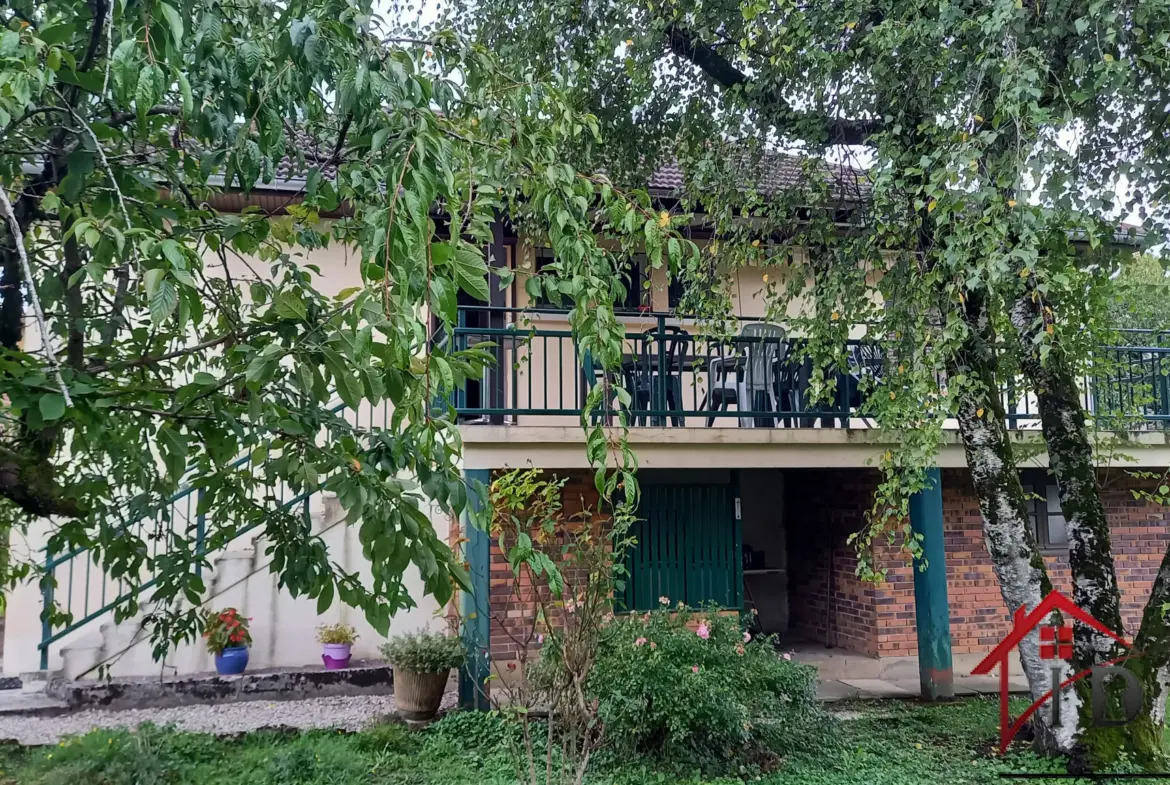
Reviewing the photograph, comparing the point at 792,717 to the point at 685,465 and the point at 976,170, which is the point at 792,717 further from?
the point at 976,170

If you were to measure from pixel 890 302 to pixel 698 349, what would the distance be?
2121 millimetres

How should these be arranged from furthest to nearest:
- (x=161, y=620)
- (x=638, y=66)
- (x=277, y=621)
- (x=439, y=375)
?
(x=277, y=621) → (x=638, y=66) → (x=161, y=620) → (x=439, y=375)

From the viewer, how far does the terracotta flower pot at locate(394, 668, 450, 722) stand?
6.46 metres

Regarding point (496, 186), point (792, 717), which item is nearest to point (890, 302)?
point (792, 717)

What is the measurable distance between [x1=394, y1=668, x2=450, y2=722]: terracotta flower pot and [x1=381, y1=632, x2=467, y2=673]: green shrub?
50mm

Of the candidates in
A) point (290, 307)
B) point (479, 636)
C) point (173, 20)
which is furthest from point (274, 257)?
point (479, 636)

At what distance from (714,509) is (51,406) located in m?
6.86

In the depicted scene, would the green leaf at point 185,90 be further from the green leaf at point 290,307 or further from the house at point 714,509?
the house at point 714,509

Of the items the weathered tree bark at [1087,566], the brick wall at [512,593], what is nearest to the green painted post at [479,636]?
the brick wall at [512,593]

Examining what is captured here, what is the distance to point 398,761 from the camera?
5625mm

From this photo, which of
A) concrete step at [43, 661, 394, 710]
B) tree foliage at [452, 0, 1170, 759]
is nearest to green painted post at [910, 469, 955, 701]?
tree foliage at [452, 0, 1170, 759]

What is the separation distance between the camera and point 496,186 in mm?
2893

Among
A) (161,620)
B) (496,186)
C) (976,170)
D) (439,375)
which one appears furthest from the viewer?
(976,170)

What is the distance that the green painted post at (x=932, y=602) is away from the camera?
293 inches
